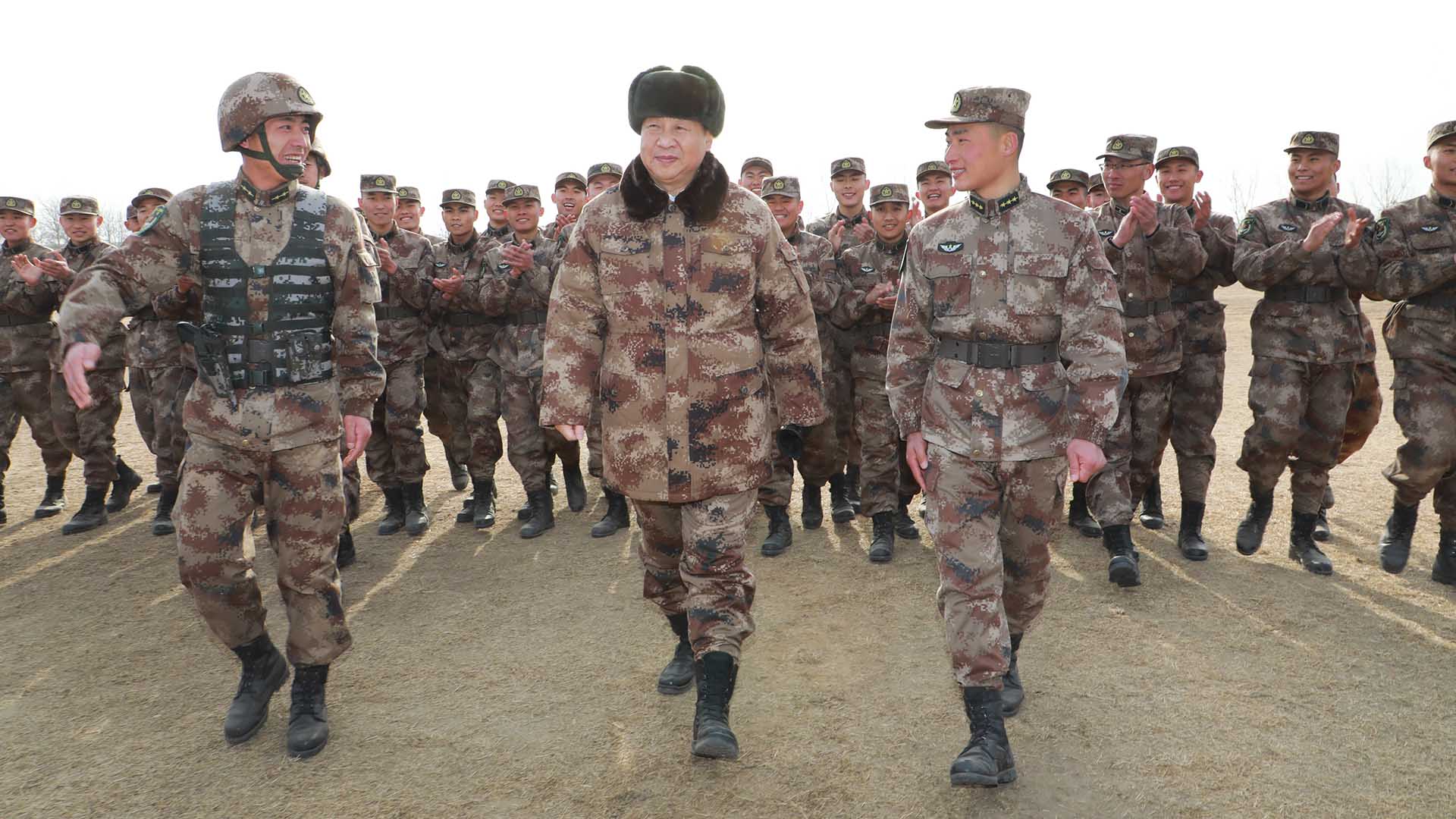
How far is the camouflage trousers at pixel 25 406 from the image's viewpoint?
296 inches

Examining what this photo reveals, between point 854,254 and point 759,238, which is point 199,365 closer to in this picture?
point 759,238

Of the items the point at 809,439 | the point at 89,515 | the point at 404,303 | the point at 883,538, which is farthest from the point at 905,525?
the point at 89,515

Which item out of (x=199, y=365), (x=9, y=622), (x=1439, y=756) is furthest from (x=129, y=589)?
(x=1439, y=756)

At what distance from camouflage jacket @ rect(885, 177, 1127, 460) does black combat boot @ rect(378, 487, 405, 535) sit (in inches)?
196

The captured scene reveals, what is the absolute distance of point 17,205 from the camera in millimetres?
7371

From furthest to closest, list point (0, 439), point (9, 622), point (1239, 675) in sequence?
1. point (0, 439)
2. point (9, 622)
3. point (1239, 675)

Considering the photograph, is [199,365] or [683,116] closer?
[683,116]

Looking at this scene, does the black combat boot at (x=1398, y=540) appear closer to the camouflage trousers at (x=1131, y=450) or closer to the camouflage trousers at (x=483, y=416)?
the camouflage trousers at (x=1131, y=450)

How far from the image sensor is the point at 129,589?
577cm

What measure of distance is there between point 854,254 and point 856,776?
4219 millimetres

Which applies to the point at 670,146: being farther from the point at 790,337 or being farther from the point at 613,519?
the point at 613,519

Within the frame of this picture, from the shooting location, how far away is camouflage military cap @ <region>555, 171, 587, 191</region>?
8281mm

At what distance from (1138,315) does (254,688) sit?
538 centimetres

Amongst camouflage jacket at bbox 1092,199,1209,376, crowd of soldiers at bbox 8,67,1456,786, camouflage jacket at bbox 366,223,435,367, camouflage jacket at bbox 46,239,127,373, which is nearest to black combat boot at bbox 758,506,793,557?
crowd of soldiers at bbox 8,67,1456,786
